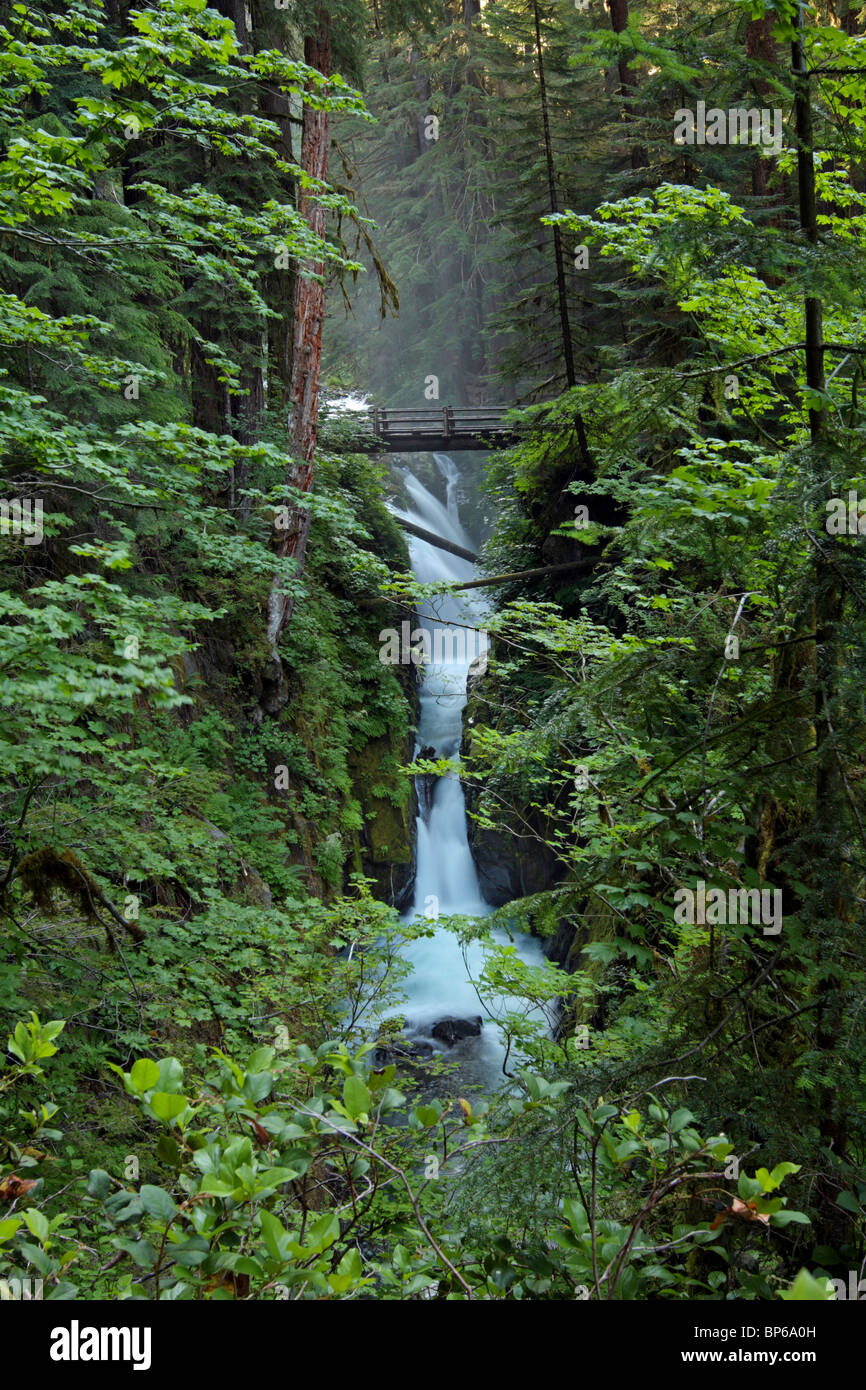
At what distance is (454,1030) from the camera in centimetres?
1109

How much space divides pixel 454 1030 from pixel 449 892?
3511 millimetres

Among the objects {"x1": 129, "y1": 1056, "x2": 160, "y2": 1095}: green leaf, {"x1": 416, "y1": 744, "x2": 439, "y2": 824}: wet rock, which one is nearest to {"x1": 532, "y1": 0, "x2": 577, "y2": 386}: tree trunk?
{"x1": 416, "y1": 744, "x2": 439, "y2": 824}: wet rock

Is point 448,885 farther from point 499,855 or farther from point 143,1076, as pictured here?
point 143,1076

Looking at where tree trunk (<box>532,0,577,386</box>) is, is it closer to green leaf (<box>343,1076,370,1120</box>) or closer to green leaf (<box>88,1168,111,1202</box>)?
green leaf (<box>343,1076,370,1120</box>)

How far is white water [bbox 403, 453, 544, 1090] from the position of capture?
1095 cm

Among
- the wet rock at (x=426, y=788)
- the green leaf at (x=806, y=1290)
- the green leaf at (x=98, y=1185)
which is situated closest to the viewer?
the green leaf at (x=806, y=1290)

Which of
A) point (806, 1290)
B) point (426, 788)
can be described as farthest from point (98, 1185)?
point (426, 788)

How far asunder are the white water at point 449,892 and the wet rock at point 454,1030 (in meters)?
0.11

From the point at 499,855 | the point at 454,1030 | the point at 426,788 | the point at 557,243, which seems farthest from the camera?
the point at 426,788

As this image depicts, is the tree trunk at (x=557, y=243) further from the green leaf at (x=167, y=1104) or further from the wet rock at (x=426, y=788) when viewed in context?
the green leaf at (x=167, y=1104)

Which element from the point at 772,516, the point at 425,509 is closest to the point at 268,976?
the point at 772,516

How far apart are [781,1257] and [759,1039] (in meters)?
0.71

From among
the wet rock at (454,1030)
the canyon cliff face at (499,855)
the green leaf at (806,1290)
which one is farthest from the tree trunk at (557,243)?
the green leaf at (806,1290)

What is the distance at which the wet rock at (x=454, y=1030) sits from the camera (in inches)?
433
